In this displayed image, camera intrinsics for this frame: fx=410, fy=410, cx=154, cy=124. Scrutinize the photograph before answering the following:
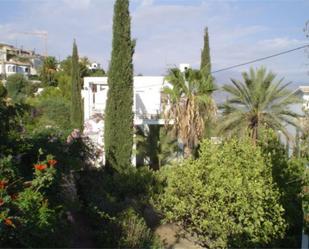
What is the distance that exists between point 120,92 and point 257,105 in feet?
20.1

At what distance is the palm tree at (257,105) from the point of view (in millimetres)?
17875

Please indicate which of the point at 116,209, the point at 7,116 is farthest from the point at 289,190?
the point at 7,116

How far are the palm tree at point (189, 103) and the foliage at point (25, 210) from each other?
13416 millimetres

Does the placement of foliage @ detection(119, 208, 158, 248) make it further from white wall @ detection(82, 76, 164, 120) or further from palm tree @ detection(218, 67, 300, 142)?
white wall @ detection(82, 76, 164, 120)

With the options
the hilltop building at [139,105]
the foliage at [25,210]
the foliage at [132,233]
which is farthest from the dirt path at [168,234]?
the hilltop building at [139,105]

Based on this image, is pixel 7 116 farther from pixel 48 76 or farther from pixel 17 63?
Result: pixel 17 63

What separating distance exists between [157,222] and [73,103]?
19.1 metres

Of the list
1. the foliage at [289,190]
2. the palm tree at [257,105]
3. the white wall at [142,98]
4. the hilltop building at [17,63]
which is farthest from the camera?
the hilltop building at [17,63]

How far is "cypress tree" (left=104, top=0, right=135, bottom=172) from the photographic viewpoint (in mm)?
18141

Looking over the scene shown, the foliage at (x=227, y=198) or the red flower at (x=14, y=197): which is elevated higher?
the red flower at (x=14, y=197)

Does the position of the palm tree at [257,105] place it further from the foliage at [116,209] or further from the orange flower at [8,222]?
the orange flower at [8,222]

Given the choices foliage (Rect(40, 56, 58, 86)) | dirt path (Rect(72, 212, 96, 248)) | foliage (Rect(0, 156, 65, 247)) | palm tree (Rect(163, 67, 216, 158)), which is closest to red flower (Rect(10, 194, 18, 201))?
foliage (Rect(0, 156, 65, 247))

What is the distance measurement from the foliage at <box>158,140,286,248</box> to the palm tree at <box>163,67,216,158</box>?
740cm

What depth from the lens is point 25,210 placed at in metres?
4.25
